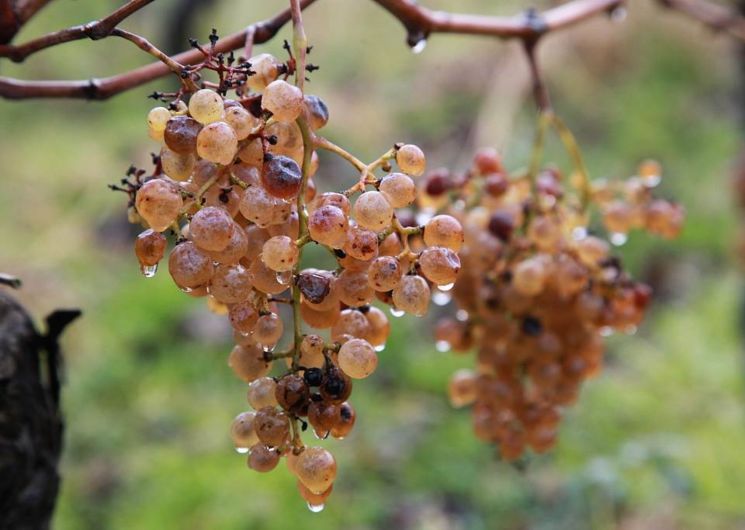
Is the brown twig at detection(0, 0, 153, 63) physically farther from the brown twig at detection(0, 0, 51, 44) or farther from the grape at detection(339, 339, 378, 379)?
the grape at detection(339, 339, 378, 379)

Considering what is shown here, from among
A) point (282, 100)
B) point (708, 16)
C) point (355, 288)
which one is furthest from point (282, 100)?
point (708, 16)

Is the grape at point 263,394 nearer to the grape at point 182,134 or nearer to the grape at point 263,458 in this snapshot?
the grape at point 263,458

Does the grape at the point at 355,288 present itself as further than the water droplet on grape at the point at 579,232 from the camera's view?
No

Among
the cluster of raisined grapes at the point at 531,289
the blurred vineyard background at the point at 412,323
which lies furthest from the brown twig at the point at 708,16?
the blurred vineyard background at the point at 412,323

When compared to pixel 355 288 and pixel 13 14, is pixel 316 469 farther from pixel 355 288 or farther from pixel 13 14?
pixel 13 14

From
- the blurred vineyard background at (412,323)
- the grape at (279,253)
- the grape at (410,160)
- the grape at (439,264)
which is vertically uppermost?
the grape at (410,160)

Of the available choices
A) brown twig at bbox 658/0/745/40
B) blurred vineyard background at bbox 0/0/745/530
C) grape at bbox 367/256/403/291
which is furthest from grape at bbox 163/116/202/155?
blurred vineyard background at bbox 0/0/745/530

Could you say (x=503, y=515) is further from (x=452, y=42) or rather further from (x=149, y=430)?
(x=452, y=42)
